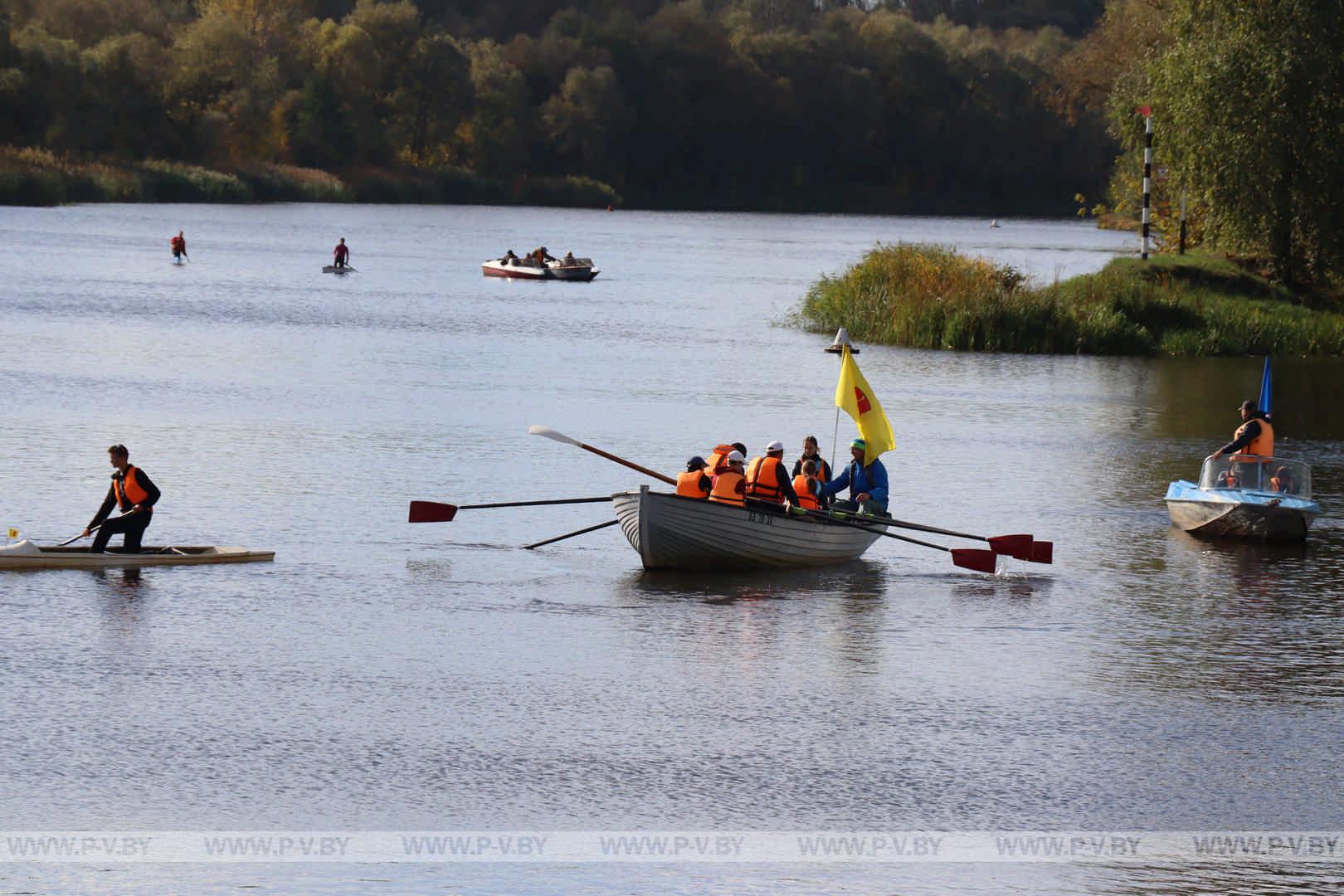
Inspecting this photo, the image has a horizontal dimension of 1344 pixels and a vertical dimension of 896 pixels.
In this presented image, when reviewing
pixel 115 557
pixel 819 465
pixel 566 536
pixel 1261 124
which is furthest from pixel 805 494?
pixel 1261 124

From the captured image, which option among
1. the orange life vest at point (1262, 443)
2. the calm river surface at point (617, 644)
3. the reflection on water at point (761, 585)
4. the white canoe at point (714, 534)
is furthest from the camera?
the orange life vest at point (1262, 443)

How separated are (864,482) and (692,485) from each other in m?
3.20

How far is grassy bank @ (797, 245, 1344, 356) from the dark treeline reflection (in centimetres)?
8690

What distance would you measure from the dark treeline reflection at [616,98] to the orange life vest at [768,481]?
11247 cm

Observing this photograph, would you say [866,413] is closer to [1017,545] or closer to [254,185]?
[1017,545]

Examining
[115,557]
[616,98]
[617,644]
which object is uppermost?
[616,98]

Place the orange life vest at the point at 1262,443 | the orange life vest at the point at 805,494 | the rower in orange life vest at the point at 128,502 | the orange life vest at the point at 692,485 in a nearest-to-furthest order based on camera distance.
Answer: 1. the rower in orange life vest at the point at 128,502
2. the orange life vest at the point at 692,485
3. the orange life vest at the point at 805,494
4. the orange life vest at the point at 1262,443

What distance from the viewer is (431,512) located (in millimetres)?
24047

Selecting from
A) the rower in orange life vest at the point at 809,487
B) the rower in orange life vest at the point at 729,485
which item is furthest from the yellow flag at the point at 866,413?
the rower in orange life vest at the point at 729,485

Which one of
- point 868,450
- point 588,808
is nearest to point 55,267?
point 868,450

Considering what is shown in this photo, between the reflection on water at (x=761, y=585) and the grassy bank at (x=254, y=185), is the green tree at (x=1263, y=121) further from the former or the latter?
the grassy bank at (x=254, y=185)

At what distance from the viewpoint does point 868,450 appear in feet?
82.5

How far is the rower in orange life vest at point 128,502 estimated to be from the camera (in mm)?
21641

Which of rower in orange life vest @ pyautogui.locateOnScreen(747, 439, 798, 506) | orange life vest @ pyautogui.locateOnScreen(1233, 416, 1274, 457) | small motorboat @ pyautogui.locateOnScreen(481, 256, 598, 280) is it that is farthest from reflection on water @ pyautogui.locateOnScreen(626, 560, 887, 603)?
small motorboat @ pyautogui.locateOnScreen(481, 256, 598, 280)
